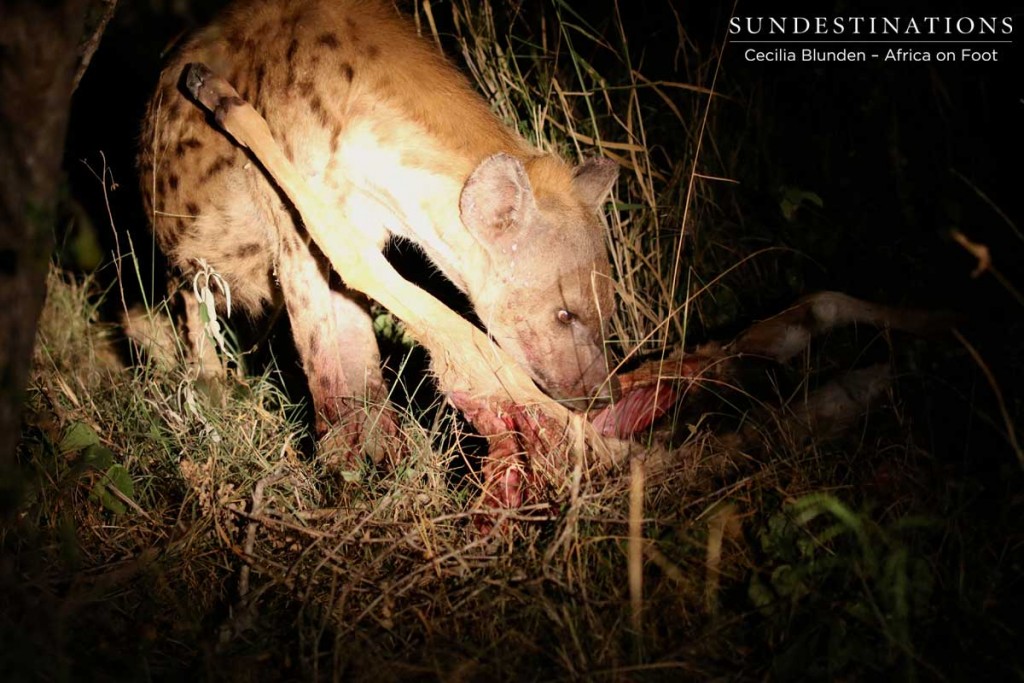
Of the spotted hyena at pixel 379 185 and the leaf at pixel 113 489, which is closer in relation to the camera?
the leaf at pixel 113 489

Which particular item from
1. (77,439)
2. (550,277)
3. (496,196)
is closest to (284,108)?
(496,196)

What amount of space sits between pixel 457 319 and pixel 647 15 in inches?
71.9

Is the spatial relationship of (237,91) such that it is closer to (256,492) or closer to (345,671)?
(256,492)

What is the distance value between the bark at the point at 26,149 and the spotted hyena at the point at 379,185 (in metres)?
0.95

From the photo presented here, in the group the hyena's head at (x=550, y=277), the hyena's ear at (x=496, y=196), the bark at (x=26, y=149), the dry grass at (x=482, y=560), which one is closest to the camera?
the bark at (x=26, y=149)

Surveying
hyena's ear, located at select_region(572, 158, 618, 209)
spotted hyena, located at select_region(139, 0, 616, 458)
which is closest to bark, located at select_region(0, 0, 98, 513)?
spotted hyena, located at select_region(139, 0, 616, 458)

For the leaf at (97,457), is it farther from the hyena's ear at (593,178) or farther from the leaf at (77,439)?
the hyena's ear at (593,178)

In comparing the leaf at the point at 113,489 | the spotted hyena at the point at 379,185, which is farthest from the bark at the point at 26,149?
the spotted hyena at the point at 379,185

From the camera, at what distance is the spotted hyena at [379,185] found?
7.66ft

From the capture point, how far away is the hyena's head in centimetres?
239

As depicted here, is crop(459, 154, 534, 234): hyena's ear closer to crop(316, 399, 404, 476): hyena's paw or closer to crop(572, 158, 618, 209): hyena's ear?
crop(572, 158, 618, 209): hyena's ear

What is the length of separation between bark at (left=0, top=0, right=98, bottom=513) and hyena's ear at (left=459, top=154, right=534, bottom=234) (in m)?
1.06

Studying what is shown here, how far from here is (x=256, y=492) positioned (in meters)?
1.88

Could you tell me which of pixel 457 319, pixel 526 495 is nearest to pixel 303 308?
pixel 457 319
